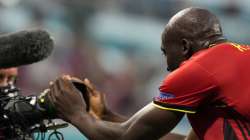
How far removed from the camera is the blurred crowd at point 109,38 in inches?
232

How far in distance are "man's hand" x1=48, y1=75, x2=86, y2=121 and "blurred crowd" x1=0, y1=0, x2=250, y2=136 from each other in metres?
3.47

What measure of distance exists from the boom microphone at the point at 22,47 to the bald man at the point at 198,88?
0.79 feet

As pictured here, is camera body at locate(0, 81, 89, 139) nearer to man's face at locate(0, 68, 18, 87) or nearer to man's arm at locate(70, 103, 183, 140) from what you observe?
man's arm at locate(70, 103, 183, 140)

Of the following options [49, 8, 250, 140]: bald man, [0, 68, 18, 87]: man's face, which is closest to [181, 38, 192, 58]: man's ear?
[49, 8, 250, 140]: bald man

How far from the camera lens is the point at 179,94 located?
2.13 metres

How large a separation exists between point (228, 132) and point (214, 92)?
0.12 m

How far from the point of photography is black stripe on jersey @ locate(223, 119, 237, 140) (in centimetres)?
214

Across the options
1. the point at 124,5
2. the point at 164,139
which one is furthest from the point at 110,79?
the point at 164,139

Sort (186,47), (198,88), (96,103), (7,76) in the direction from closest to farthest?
1. (198,88)
2. (186,47)
3. (96,103)
4. (7,76)

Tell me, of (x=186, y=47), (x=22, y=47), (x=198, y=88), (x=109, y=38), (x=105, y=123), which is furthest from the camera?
(x=109, y=38)

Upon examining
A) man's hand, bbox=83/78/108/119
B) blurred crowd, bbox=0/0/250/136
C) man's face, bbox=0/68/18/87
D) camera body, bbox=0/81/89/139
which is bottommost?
blurred crowd, bbox=0/0/250/136

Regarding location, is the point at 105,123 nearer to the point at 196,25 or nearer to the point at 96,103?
the point at 96,103

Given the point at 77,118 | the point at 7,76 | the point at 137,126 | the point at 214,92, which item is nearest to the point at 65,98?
the point at 77,118

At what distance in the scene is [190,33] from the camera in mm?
2211
